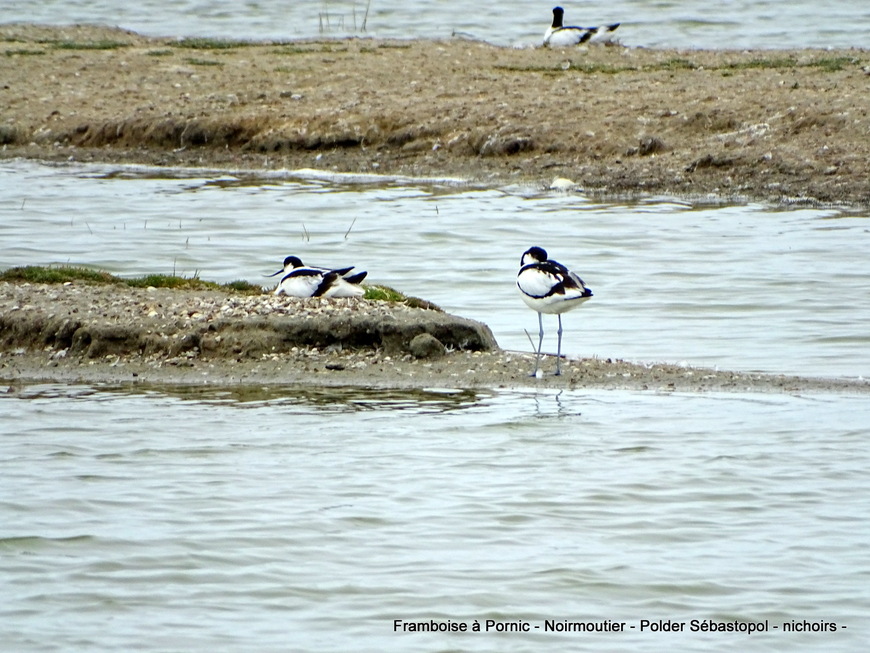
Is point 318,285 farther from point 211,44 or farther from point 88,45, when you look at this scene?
point 88,45

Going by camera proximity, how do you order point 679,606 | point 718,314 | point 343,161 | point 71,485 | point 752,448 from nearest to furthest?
1. point 679,606
2. point 71,485
3. point 752,448
4. point 718,314
5. point 343,161

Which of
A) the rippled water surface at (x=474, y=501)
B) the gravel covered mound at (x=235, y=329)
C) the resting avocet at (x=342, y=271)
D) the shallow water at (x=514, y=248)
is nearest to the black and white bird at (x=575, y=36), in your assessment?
the shallow water at (x=514, y=248)

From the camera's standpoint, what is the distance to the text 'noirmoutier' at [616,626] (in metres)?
5.96

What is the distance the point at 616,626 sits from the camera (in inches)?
237

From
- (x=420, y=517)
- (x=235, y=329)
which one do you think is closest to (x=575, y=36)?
(x=235, y=329)

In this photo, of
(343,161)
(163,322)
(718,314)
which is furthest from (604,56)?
(163,322)

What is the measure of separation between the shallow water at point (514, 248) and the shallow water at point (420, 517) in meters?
2.15

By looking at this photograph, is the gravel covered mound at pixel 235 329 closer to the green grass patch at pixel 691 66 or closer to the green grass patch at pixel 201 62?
the green grass patch at pixel 691 66

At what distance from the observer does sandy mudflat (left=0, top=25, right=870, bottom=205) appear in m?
18.5

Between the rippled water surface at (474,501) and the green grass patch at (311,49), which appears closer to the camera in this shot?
the rippled water surface at (474,501)

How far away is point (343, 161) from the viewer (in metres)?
20.8

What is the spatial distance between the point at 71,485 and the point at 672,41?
22.9 m

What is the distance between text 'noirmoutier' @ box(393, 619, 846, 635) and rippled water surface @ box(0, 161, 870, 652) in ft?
0.15

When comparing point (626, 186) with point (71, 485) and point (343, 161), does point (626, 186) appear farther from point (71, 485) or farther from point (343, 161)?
point (71, 485)
